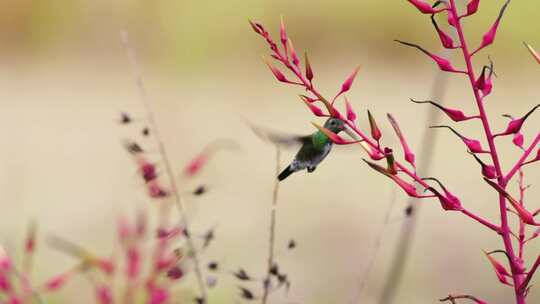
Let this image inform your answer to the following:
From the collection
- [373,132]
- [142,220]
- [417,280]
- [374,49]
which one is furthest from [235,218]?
[373,132]

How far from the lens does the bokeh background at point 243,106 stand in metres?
2.38

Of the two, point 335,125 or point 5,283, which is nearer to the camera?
point 335,125

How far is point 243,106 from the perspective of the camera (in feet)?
9.70

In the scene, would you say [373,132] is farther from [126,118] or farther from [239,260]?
[239,260]

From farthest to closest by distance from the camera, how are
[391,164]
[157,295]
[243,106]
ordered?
[243,106], [157,295], [391,164]

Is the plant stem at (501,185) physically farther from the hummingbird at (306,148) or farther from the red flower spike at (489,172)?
the hummingbird at (306,148)

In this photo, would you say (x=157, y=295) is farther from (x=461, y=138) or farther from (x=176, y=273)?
(x=461, y=138)

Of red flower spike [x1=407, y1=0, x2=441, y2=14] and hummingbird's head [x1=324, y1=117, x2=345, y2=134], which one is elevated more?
red flower spike [x1=407, y1=0, x2=441, y2=14]

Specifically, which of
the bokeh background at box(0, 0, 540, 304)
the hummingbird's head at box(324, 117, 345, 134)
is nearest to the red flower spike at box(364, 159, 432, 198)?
the hummingbird's head at box(324, 117, 345, 134)

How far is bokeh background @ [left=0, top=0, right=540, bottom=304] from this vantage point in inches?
93.7

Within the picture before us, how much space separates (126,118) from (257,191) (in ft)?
6.48

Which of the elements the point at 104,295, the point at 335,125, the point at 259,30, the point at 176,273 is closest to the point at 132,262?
the point at 104,295

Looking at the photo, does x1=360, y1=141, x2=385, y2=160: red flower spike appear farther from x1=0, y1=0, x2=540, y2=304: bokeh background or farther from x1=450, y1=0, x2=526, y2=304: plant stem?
x1=0, y1=0, x2=540, y2=304: bokeh background

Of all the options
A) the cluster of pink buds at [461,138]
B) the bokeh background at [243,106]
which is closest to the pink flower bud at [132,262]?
the cluster of pink buds at [461,138]
